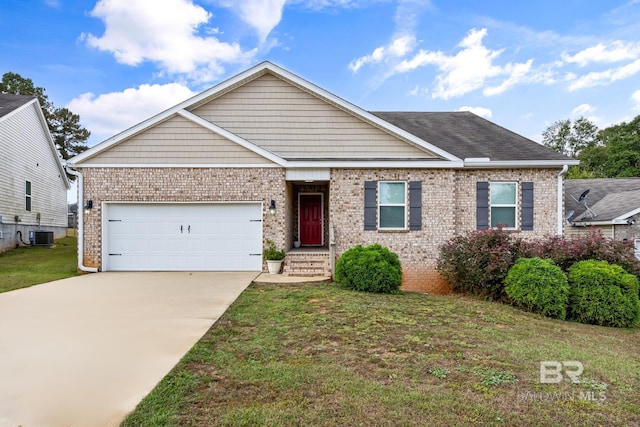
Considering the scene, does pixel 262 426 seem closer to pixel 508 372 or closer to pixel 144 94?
pixel 508 372

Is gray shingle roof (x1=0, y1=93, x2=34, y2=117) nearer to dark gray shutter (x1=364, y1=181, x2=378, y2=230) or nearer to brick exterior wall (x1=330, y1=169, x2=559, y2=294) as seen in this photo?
brick exterior wall (x1=330, y1=169, x2=559, y2=294)

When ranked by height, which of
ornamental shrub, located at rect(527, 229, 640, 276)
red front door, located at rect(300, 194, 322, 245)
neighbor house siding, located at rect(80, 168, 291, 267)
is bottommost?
ornamental shrub, located at rect(527, 229, 640, 276)

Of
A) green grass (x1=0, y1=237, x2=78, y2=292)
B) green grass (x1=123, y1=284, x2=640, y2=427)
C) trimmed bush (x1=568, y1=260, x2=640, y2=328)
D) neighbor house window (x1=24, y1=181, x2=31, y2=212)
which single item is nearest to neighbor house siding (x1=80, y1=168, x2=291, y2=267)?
green grass (x1=0, y1=237, x2=78, y2=292)

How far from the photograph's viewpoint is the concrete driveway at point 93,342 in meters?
2.91

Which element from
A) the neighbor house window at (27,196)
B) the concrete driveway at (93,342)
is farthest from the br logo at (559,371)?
the neighbor house window at (27,196)

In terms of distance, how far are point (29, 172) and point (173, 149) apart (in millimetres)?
12009

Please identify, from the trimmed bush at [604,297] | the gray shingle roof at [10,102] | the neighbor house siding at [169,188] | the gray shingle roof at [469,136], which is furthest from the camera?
the gray shingle roof at [10,102]

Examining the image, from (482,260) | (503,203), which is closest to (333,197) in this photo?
(482,260)

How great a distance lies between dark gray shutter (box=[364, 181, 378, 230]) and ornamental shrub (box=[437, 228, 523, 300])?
213 centimetres

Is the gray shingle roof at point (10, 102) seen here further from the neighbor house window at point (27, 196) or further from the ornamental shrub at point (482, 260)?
the ornamental shrub at point (482, 260)

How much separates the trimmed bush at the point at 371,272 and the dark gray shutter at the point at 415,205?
205 cm

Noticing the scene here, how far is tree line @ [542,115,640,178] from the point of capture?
98.2 ft

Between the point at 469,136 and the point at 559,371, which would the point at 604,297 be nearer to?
the point at 559,371

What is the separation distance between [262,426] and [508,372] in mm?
2646
